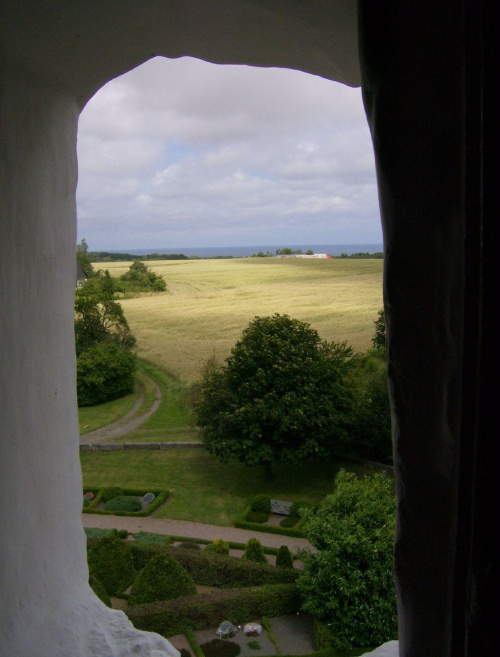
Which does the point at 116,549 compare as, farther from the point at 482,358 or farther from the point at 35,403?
the point at 482,358

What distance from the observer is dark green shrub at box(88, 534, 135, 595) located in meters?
13.8

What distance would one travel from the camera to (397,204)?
1.17 metres

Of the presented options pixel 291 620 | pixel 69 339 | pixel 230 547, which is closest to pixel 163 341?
pixel 230 547

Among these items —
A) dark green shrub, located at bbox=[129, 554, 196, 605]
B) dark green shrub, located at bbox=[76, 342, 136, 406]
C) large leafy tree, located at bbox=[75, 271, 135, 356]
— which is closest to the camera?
dark green shrub, located at bbox=[129, 554, 196, 605]

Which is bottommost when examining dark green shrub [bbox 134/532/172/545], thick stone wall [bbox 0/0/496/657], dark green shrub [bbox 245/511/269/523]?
dark green shrub [bbox 245/511/269/523]

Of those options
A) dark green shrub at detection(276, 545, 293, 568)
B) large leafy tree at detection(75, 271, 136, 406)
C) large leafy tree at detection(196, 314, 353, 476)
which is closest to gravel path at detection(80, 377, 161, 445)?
large leafy tree at detection(75, 271, 136, 406)

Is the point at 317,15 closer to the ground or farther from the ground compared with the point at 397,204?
farther from the ground

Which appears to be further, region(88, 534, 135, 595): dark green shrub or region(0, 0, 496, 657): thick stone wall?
region(88, 534, 135, 595): dark green shrub

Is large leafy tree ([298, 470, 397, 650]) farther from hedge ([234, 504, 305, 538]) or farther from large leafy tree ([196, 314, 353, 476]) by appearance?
large leafy tree ([196, 314, 353, 476])

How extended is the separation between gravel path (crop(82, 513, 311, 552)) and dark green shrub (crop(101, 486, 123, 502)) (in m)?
1.30

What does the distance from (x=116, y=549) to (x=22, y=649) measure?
12.9 metres

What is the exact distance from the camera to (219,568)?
14.0 m

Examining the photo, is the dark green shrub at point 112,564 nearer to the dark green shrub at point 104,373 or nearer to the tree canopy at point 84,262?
the dark green shrub at point 104,373

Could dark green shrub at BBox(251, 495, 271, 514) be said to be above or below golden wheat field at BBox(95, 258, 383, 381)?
below
